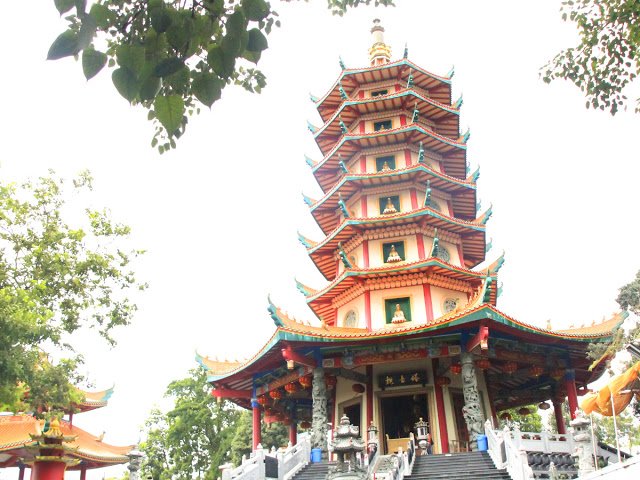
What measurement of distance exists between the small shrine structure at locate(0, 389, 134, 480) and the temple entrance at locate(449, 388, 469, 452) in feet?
25.4

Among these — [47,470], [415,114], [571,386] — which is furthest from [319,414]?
[415,114]

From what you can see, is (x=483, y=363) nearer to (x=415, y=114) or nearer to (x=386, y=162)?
(x=386, y=162)

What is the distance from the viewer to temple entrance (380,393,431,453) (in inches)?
631

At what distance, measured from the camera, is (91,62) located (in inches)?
72.7

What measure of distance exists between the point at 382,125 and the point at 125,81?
65.4 feet

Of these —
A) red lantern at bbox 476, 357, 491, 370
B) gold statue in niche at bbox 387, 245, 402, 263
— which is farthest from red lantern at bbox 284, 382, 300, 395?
red lantern at bbox 476, 357, 491, 370

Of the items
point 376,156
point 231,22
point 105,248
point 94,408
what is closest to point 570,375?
point 376,156

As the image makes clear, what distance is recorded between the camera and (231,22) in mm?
1999

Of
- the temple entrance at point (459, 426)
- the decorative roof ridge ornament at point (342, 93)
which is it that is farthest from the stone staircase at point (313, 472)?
the decorative roof ridge ornament at point (342, 93)

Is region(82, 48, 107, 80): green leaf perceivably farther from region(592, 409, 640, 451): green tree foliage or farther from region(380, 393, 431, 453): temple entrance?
region(592, 409, 640, 451): green tree foliage

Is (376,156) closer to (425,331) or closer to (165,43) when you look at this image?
(425,331)

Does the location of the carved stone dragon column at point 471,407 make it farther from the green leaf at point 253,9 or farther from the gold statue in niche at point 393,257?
the green leaf at point 253,9

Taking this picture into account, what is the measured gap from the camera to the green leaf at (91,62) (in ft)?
6.02

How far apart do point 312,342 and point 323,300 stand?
432 cm
